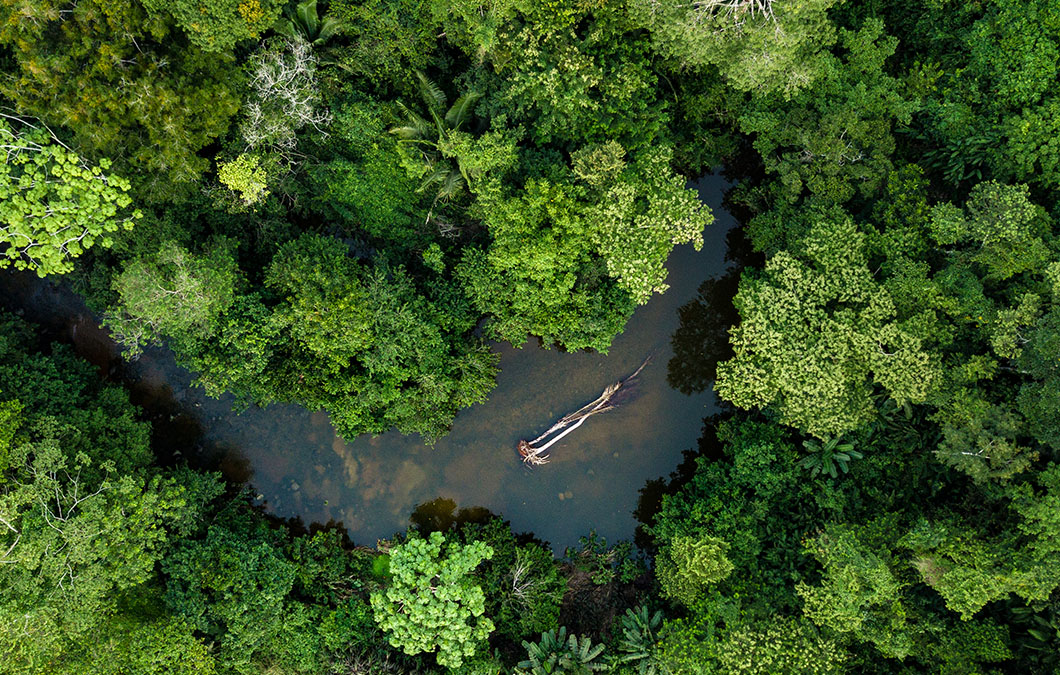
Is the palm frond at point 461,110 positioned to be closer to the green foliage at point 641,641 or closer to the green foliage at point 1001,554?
the green foliage at point 641,641

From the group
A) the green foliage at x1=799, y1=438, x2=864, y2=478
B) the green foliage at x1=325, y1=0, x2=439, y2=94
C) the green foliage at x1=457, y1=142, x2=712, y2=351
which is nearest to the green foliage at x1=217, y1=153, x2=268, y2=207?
the green foliage at x1=325, y1=0, x2=439, y2=94

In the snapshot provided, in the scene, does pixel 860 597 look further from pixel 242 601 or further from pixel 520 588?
pixel 242 601

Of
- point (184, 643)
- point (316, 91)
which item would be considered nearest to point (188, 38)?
point (316, 91)

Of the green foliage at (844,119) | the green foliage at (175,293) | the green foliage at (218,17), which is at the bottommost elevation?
the green foliage at (844,119)

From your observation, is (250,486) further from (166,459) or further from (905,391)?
(905,391)

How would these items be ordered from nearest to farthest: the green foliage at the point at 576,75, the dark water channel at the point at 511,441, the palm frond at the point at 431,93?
the green foliage at the point at 576,75 → the palm frond at the point at 431,93 → the dark water channel at the point at 511,441

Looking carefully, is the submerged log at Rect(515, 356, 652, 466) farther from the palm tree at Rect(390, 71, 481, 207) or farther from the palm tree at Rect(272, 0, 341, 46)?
the palm tree at Rect(272, 0, 341, 46)

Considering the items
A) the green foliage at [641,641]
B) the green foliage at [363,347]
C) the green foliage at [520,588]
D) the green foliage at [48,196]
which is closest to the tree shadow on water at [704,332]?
the green foliage at [363,347]
